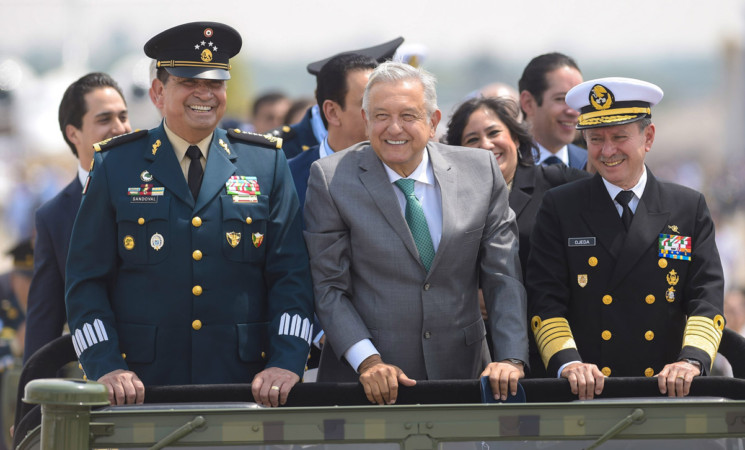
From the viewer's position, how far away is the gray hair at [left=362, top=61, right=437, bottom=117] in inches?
157

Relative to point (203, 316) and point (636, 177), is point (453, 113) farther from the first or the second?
point (203, 316)

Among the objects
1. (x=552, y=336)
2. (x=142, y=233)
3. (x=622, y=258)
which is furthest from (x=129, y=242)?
(x=622, y=258)

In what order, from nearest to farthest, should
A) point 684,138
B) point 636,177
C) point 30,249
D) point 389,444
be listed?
point 389,444 < point 636,177 < point 30,249 < point 684,138

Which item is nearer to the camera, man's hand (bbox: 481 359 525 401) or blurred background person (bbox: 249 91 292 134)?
man's hand (bbox: 481 359 525 401)

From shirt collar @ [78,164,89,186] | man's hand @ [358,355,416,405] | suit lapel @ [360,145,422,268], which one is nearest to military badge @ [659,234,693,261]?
suit lapel @ [360,145,422,268]

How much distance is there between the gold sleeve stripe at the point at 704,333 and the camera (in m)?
3.78

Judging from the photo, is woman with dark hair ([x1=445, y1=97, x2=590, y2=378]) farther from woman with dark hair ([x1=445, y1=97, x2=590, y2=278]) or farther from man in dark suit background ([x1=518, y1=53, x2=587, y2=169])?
man in dark suit background ([x1=518, y1=53, x2=587, y2=169])

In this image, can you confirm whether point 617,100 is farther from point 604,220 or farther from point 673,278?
point 673,278

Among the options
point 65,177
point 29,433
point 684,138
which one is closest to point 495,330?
point 29,433

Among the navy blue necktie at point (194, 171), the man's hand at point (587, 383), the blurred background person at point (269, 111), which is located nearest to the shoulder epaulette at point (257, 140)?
the navy blue necktie at point (194, 171)

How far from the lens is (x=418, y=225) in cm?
396

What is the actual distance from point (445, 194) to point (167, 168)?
3.16 ft

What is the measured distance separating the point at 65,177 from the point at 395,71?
23.7m

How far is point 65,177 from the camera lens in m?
26.6
